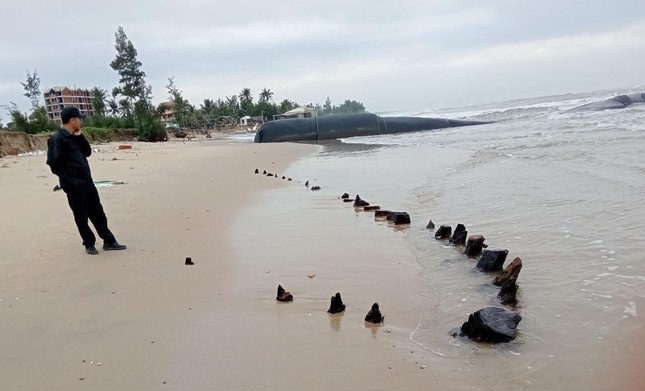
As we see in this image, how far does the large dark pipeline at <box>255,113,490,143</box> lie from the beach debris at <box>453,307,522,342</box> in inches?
1281

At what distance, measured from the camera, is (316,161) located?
18.9 m

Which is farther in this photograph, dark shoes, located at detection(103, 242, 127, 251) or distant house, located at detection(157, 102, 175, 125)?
distant house, located at detection(157, 102, 175, 125)

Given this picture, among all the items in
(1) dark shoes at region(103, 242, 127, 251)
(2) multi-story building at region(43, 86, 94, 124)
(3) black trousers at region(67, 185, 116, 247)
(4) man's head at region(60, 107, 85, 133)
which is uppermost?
(2) multi-story building at region(43, 86, 94, 124)

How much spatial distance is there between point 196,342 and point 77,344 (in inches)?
31.7

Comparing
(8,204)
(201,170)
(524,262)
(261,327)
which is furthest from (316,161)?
(261,327)

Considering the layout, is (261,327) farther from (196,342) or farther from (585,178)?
(585,178)

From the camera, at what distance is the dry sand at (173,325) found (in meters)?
2.93

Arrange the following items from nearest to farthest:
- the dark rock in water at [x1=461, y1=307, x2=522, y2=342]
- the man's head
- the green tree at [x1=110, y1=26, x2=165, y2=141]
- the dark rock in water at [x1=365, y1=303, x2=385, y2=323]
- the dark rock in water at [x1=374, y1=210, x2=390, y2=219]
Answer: the dark rock in water at [x1=461, y1=307, x2=522, y2=342] < the dark rock in water at [x1=365, y1=303, x2=385, y2=323] < the man's head < the dark rock in water at [x1=374, y1=210, x2=390, y2=219] < the green tree at [x1=110, y1=26, x2=165, y2=141]

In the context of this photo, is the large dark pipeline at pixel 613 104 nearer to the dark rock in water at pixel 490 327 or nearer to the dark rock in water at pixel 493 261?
the dark rock in water at pixel 493 261

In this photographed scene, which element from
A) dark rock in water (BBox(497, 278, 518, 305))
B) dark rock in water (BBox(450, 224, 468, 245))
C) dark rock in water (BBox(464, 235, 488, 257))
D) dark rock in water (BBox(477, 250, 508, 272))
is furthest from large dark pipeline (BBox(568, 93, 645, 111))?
dark rock in water (BBox(497, 278, 518, 305))

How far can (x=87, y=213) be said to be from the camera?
5.80 meters

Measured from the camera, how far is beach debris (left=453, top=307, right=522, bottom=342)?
3334 mm

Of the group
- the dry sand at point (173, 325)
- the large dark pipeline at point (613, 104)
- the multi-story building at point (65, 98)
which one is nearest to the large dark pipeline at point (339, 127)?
the large dark pipeline at point (613, 104)

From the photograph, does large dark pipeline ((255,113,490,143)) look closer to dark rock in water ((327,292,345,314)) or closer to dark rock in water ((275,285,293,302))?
dark rock in water ((275,285,293,302))
